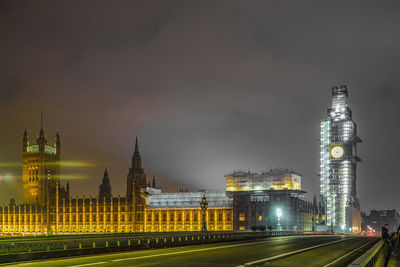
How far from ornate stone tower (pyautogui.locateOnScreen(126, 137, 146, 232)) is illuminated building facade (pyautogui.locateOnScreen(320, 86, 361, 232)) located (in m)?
65.4

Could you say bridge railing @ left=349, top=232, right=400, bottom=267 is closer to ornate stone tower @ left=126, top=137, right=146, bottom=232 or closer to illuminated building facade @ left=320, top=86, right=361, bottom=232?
illuminated building facade @ left=320, top=86, right=361, bottom=232

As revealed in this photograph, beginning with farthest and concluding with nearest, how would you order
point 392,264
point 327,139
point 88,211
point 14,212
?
point 14,212
point 88,211
point 327,139
point 392,264

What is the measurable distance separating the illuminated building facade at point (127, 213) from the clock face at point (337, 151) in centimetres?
3838

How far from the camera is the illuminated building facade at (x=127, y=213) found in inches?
6348

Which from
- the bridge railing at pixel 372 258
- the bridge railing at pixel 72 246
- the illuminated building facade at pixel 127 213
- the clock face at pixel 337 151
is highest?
the clock face at pixel 337 151

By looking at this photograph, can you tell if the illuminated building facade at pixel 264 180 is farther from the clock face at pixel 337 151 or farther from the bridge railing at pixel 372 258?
the bridge railing at pixel 372 258

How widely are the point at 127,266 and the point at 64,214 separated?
551 ft

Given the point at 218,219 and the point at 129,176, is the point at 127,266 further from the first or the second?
the point at 129,176

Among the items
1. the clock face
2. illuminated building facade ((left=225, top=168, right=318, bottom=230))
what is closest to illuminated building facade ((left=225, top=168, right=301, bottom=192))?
illuminated building facade ((left=225, top=168, right=318, bottom=230))

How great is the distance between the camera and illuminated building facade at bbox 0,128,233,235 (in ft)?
529

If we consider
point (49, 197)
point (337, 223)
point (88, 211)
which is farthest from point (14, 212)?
point (337, 223)

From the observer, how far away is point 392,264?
24312mm

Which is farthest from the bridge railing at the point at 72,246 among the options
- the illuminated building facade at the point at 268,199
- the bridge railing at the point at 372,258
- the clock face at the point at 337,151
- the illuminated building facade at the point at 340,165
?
the illuminated building facade at the point at 340,165

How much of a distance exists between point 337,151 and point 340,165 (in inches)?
457
